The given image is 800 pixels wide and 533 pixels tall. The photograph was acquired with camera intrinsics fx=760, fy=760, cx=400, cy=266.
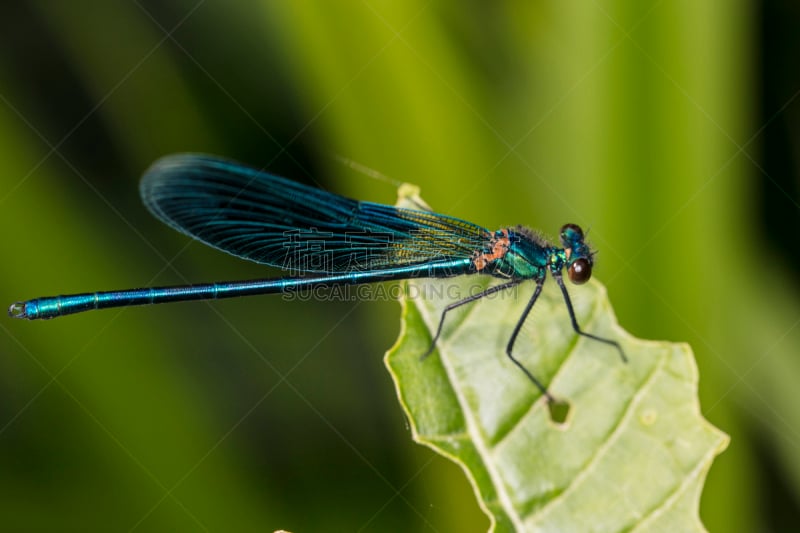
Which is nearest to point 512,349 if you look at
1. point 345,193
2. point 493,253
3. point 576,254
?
point 576,254

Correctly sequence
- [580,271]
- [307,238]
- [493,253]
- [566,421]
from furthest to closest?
[307,238] → [493,253] → [580,271] → [566,421]

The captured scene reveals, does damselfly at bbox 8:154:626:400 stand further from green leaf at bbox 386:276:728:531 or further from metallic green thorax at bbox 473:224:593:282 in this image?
green leaf at bbox 386:276:728:531

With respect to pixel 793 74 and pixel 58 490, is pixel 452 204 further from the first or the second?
pixel 58 490

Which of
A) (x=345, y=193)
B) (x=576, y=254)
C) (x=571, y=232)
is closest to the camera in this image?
(x=576, y=254)

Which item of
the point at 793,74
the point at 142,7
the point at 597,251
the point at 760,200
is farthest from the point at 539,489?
the point at 142,7

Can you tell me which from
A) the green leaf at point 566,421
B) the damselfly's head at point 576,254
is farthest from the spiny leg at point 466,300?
the damselfly's head at point 576,254

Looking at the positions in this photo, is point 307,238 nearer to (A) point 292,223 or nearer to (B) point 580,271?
(A) point 292,223
